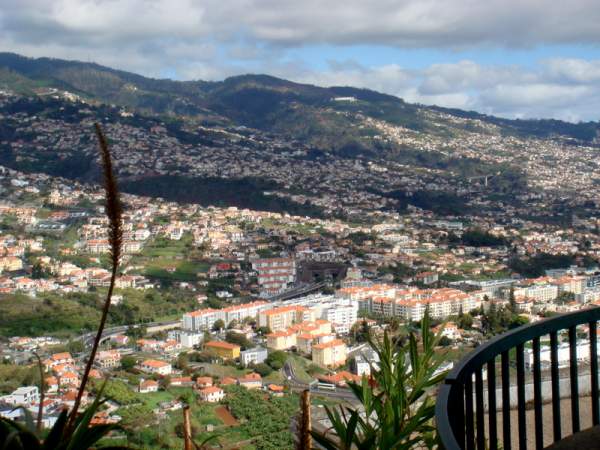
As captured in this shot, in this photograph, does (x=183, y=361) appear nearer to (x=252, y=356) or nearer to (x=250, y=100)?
(x=252, y=356)

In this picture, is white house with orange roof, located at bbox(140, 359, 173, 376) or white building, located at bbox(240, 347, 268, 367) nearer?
white house with orange roof, located at bbox(140, 359, 173, 376)

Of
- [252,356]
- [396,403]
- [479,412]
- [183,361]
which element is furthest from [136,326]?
[479,412]

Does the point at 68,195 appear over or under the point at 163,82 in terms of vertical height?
under

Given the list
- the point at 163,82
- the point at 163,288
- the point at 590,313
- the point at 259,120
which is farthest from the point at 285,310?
the point at 163,82

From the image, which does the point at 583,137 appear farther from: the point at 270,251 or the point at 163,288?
the point at 163,288

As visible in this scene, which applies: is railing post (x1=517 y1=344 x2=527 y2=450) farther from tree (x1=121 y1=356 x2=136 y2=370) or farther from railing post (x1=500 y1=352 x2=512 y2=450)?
tree (x1=121 y1=356 x2=136 y2=370)

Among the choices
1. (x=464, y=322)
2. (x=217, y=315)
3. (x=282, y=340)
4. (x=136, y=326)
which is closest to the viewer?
(x=464, y=322)

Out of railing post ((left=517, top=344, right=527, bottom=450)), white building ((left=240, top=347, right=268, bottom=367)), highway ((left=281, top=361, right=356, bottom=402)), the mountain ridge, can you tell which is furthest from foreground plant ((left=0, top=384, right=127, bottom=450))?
the mountain ridge
